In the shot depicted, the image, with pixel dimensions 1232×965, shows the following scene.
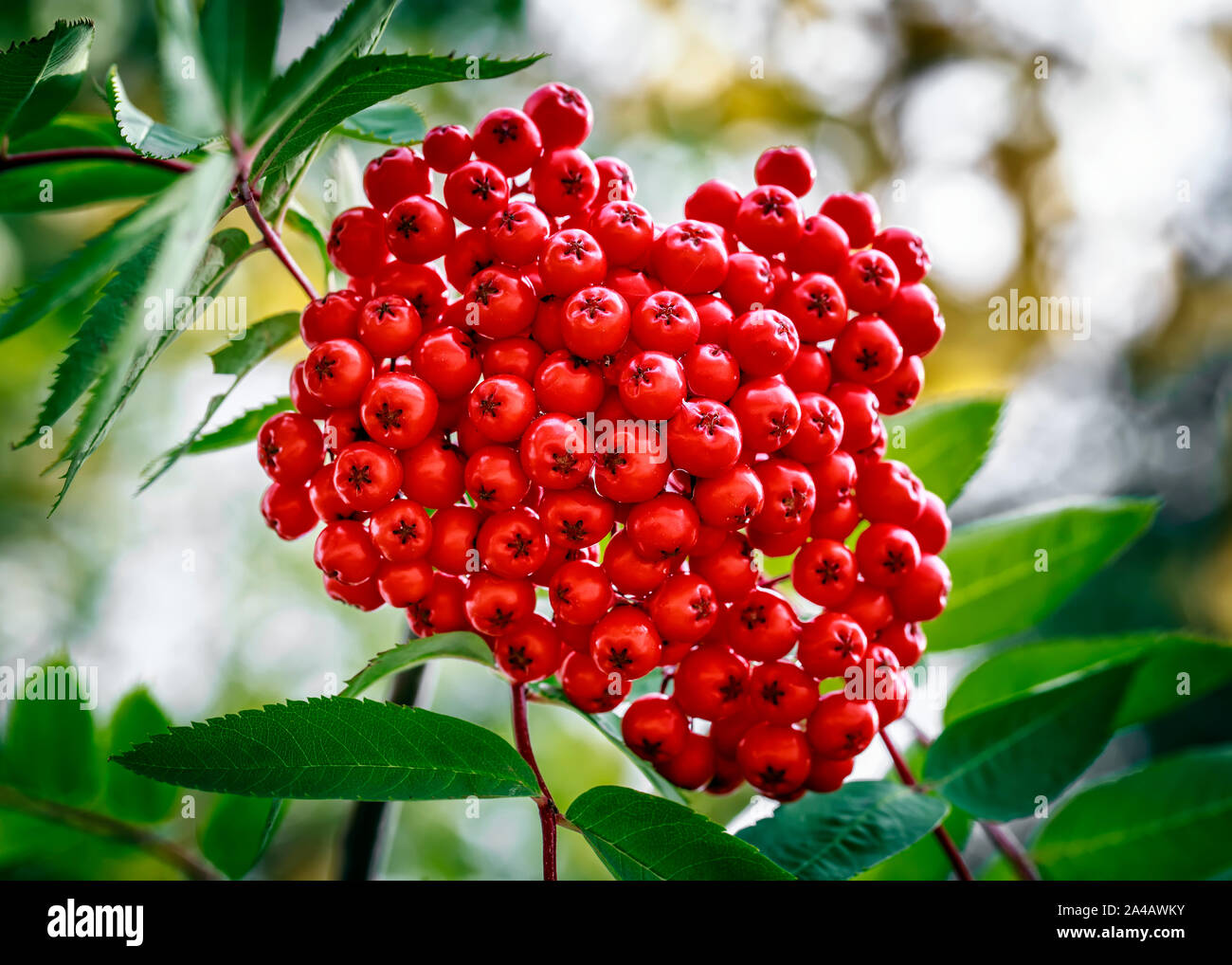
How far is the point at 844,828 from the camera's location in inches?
53.1

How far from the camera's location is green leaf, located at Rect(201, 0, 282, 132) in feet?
2.75

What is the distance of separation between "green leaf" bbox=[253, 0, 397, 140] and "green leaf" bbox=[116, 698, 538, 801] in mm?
663

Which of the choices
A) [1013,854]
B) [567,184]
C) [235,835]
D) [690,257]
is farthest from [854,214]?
[235,835]

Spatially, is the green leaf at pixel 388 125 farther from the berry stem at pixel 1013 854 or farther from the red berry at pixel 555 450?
the berry stem at pixel 1013 854

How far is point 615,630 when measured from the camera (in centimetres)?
117

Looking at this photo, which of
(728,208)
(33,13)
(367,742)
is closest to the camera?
(367,742)

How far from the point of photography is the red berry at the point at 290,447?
123 centimetres

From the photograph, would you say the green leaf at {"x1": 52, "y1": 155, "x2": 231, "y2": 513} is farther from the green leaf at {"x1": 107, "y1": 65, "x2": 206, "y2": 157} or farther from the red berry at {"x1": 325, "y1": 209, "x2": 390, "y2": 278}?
the red berry at {"x1": 325, "y1": 209, "x2": 390, "y2": 278}

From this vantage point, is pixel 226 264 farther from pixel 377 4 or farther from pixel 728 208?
pixel 728 208

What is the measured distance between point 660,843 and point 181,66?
113cm

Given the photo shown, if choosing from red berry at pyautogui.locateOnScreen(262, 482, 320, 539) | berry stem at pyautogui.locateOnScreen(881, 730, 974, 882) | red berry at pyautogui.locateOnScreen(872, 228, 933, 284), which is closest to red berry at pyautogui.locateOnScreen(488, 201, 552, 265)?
red berry at pyautogui.locateOnScreen(262, 482, 320, 539)

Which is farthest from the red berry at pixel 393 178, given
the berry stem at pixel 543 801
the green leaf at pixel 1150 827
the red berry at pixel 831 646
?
the green leaf at pixel 1150 827
